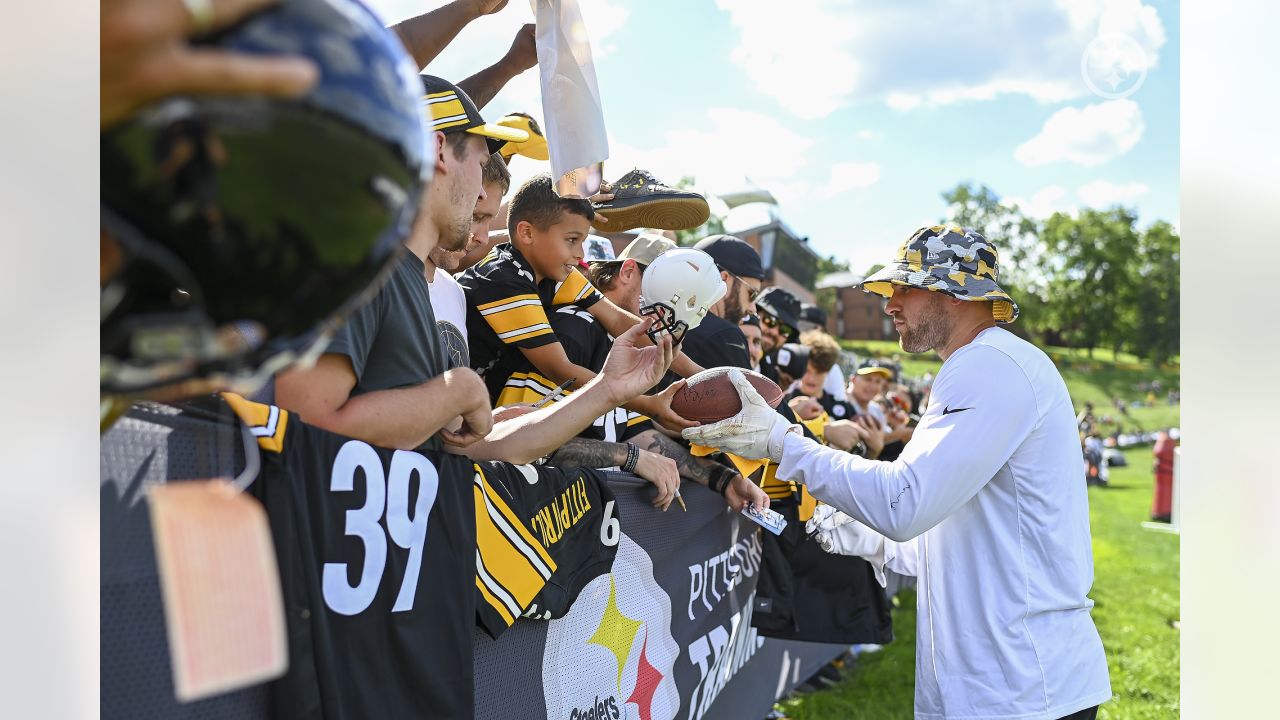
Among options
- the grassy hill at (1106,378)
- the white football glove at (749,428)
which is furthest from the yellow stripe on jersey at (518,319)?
the grassy hill at (1106,378)

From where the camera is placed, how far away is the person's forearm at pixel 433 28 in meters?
3.65

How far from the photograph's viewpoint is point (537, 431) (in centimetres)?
270

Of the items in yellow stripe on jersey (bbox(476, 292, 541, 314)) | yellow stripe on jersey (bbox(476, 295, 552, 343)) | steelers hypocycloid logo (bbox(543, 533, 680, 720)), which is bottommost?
steelers hypocycloid logo (bbox(543, 533, 680, 720))

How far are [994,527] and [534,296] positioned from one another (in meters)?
1.74

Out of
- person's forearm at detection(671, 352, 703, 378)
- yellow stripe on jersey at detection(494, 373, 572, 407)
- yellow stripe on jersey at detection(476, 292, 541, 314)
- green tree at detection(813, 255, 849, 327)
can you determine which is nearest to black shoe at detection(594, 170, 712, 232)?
person's forearm at detection(671, 352, 703, 378)

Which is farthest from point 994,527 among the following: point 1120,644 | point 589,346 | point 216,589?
point 1120,644

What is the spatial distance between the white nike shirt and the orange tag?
2.65m

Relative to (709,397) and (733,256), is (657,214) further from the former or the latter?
(709,397)

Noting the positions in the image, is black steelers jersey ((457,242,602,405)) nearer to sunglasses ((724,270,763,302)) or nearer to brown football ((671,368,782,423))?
brown football ((671,368,782,423))

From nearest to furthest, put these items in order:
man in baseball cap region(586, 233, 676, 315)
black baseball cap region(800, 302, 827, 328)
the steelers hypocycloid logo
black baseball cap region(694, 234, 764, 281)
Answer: the steelers hypocycloid logo
man in baseball cap region(586, 233, 676, 315)
black baseball cap region(694, 234, 764, 281)
black baseball cap region(800, 302, 827, 328)

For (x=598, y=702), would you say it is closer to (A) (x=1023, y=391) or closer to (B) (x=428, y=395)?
(B) (x=428, y=395)

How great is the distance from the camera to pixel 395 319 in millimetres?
2180

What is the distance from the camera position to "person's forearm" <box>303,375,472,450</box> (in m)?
2.02
